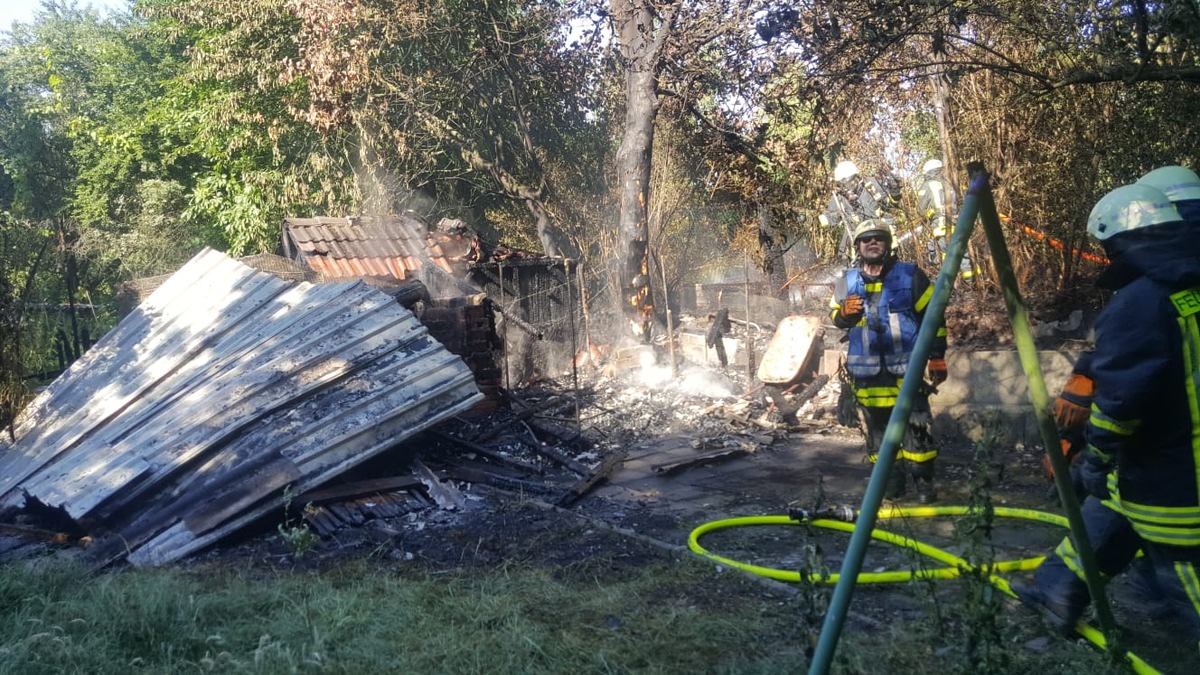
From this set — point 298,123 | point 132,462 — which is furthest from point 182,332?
point 298,123

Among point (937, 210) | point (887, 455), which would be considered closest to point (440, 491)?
point (887, 455)

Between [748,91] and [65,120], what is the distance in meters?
26.8

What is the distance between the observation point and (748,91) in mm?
9672

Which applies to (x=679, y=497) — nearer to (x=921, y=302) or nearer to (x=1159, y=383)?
(x=921, y=302)

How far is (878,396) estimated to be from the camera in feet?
18.9

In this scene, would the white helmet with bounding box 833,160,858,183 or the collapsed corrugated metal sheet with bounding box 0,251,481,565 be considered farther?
the white helmet with bounding box 833,160,858,183

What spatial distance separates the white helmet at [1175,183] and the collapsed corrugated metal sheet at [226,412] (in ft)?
15.6

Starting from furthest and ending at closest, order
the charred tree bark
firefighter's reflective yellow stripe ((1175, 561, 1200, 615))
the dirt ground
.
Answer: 1. the charred tree bark
2. the dirt ground
3. firefighter's reflective yellow stripe ((1175, 561, 1200, 615))

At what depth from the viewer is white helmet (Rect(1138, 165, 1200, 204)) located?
3.22 m

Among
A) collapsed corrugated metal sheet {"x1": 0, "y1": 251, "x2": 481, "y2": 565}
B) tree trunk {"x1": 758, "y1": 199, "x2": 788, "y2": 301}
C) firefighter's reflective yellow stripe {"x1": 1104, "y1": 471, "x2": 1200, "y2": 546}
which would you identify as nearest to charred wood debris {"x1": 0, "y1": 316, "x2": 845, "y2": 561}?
collapsed corrugated metal sheet {"x1": 0, "y1": 251, "x2": 481, "y2": 565}

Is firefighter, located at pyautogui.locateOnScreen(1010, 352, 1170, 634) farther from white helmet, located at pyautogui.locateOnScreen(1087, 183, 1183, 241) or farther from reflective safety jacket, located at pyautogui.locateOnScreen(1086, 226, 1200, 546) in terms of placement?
white helmet, located at pyautogui.locateOnScreen(1087, 183, 1183, 241)

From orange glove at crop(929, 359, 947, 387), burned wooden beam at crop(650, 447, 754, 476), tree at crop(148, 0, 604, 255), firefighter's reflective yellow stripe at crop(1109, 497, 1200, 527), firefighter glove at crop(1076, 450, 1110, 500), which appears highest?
tree at crop(148, 0, 604, 255)

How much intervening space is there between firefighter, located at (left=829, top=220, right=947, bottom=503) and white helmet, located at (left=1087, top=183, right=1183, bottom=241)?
8.12 ft

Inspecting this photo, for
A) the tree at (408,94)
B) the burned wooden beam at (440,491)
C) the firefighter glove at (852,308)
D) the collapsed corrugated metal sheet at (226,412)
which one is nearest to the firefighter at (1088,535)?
the firefighter glove at (852,308)
